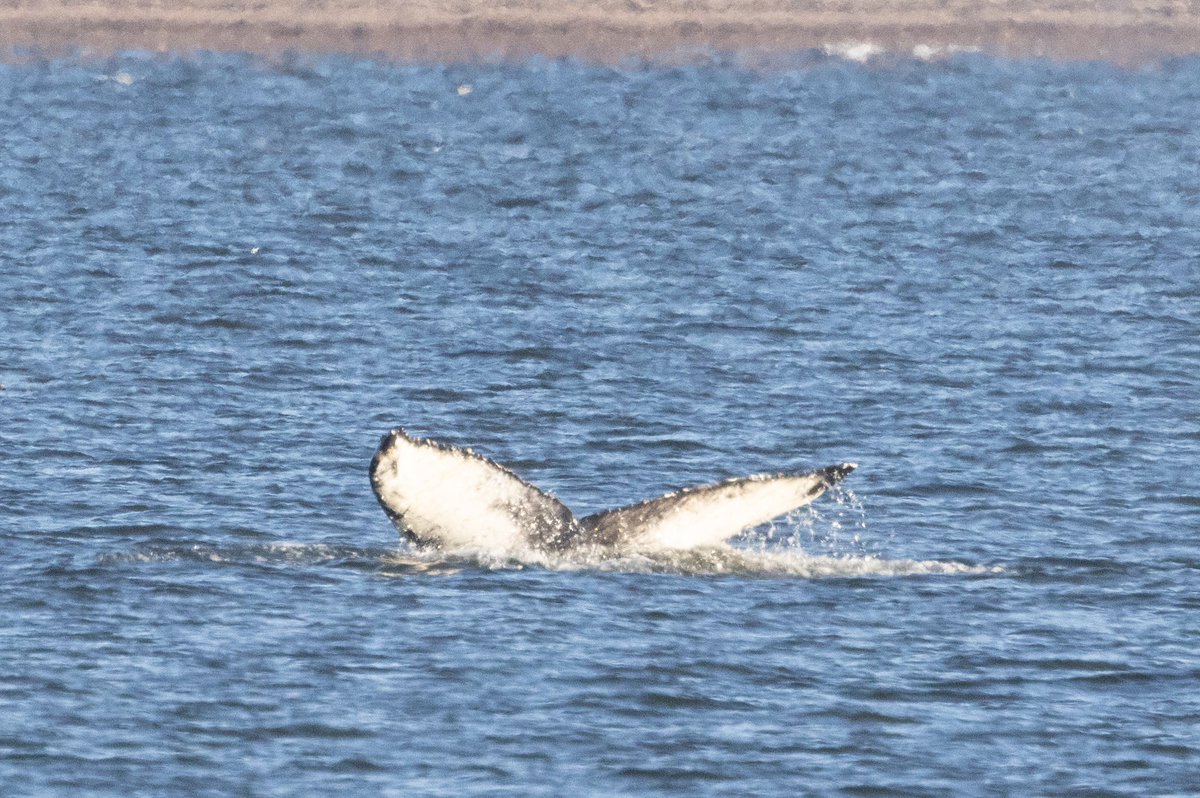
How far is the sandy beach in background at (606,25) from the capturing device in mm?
93125

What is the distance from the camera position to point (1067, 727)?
16.2 meters

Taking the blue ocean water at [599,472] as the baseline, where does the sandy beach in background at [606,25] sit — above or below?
above

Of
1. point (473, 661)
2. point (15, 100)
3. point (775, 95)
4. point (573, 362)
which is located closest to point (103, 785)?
point (473, 661)

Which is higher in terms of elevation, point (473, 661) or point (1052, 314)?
point (1052, 314)

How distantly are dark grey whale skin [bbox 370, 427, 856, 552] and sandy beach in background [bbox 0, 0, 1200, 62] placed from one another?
2943 inches

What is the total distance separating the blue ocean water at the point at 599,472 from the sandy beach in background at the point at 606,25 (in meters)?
39.1

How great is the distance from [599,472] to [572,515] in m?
5.69

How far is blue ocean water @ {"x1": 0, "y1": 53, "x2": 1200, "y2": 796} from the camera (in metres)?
15.8

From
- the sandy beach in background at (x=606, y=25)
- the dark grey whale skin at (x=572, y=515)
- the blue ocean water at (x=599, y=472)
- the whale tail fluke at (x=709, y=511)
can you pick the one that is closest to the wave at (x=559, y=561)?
the blue ocean water at (x=599, y=472)

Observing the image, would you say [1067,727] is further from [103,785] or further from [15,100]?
[15,100]

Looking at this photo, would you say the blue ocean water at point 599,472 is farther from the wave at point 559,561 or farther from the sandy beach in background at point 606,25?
the sandy beach in background at point 606,25

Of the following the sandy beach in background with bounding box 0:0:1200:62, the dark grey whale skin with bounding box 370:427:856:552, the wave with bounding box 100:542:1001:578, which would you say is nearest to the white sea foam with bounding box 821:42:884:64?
the sandy beach in background with bounding box 0:0:1200:62

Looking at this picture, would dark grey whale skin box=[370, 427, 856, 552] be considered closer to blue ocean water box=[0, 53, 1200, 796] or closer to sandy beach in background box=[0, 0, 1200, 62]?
blue ocean water box=[0, 53, 1200, 796]

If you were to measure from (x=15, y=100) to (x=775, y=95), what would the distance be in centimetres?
2546
